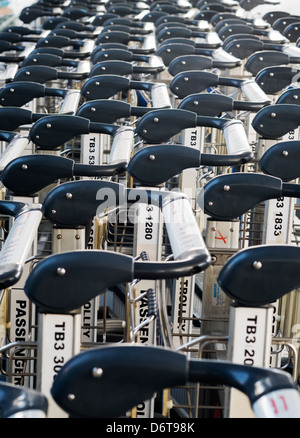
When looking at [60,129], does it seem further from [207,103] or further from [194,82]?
[194,82]

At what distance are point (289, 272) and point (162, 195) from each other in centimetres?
69

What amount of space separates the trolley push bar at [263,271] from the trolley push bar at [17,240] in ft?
1.65

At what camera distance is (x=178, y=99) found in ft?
19.1

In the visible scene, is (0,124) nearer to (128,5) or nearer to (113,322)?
(113,322)

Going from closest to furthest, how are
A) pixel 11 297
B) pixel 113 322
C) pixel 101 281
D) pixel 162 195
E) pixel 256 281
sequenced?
pixel 101 281, pixel 256 281, pixel 162 195, pixel 11 297, pixel 113 322

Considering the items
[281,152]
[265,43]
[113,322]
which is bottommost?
[113,322]

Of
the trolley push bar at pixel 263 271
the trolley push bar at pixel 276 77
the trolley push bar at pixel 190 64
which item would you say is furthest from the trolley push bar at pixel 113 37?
the trolley push bar at pixel 263 271

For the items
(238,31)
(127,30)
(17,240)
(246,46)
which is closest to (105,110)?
(17,240)

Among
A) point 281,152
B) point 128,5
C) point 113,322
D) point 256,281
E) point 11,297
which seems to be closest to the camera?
point 256,281

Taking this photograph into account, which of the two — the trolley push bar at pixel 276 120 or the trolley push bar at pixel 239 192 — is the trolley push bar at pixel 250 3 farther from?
the trolley push bar at pixel 239 192

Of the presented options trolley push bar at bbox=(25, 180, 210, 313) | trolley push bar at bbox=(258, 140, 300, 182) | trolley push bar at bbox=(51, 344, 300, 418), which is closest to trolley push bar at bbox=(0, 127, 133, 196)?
trolley push bar at bbox=(258, 140, 300, 182)

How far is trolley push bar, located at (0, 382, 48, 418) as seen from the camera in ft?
4.59

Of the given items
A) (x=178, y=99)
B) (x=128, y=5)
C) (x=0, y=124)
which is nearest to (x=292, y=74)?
(x=178, y=99)

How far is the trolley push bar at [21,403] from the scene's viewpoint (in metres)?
1.40
